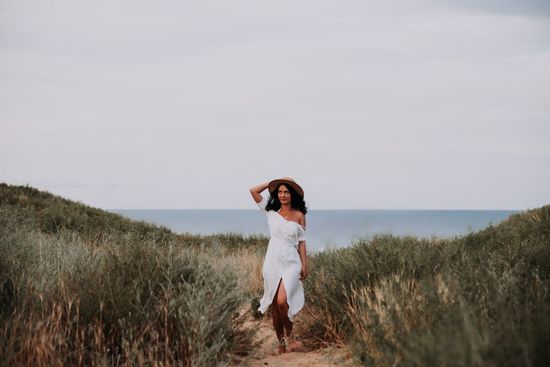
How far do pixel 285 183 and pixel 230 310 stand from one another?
1.81m

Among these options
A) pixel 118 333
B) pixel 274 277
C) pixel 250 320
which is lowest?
pixel 250 320

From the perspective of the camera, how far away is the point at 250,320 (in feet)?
26.5

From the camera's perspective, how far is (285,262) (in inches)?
238

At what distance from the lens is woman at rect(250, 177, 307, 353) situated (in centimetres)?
598

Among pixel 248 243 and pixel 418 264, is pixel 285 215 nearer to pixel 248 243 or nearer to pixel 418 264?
pixel 418 264

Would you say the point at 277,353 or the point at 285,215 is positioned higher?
the point at 285,215

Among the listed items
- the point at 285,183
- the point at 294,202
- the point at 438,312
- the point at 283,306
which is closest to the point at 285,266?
the point at 283,306

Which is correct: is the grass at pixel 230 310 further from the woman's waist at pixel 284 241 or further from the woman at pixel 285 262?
the woman's waist at pixel 284 241

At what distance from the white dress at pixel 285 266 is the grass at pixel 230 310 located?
0.41m

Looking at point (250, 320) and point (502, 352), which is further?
point (250, 320)

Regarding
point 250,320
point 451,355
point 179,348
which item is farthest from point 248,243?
point 451,355

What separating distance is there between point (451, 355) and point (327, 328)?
3489 millimetres

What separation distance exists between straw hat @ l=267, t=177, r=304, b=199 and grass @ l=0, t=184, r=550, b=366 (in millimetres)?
1241

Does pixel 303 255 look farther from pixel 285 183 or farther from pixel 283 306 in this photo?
pixel 285 183
